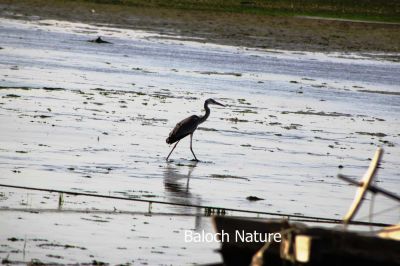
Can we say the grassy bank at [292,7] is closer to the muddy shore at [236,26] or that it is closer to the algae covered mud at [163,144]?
the muddy shore at [236,26]

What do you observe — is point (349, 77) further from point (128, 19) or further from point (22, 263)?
point (22, 263)

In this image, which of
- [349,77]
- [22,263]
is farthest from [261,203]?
[349,77]

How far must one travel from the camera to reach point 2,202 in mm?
14234

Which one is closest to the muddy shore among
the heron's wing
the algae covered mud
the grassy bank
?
the grassy bank

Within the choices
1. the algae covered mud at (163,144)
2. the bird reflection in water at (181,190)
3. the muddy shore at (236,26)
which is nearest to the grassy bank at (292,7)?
the muddy shore at (236,26)

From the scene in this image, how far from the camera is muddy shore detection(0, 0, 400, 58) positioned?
5194cm

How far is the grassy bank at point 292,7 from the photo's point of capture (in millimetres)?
66688

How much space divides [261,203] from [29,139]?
18.0 ft

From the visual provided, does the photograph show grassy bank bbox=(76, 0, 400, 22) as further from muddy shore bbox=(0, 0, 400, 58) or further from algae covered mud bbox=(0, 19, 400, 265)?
algae covered mud bbox=(0, 19, 400, 265)

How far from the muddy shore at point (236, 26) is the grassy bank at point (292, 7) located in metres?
2.29

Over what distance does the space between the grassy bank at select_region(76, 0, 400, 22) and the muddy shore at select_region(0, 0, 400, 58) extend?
7.53 feet

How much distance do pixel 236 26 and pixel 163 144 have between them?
37.7 meters

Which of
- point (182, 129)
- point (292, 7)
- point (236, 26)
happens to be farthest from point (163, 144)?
point (292, 7)

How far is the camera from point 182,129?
20.0m
